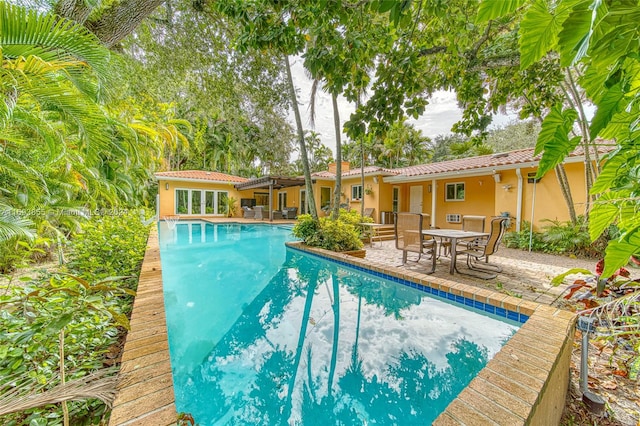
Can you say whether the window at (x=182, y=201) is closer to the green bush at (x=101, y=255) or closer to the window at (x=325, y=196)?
the window at (x=325, y=196)

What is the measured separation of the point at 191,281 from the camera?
Answer: 5.71 meters

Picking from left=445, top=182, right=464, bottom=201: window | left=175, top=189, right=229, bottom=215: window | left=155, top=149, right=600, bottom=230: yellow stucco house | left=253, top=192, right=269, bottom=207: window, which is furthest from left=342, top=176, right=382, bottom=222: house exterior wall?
left=175, top=189, right=229, bottom=215: window

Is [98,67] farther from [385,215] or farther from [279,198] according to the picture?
[279,198]

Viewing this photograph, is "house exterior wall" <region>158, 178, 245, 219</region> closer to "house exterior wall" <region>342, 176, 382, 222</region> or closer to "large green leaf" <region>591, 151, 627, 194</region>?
"house exterior wall" <region>342, 176, 382, 222</region>

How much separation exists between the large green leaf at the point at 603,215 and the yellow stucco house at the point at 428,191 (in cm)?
154

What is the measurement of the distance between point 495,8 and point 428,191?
1359 centimetres

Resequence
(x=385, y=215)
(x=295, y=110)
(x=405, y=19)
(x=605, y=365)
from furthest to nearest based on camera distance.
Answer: (x=385, y=215) < (x=295, y=110) < (x=605, y=365) < (x=405, y=19)

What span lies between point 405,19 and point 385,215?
12345mm

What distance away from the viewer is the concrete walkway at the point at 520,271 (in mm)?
4328

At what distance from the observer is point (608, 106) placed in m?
0.86

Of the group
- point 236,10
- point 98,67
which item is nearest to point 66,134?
point 98,67

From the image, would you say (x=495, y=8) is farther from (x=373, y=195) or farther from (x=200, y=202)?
(x=200, y=202)

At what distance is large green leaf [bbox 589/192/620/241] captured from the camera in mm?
1014

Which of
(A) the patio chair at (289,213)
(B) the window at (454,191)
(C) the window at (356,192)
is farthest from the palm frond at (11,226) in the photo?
(A) the patio chair at (289,213)
